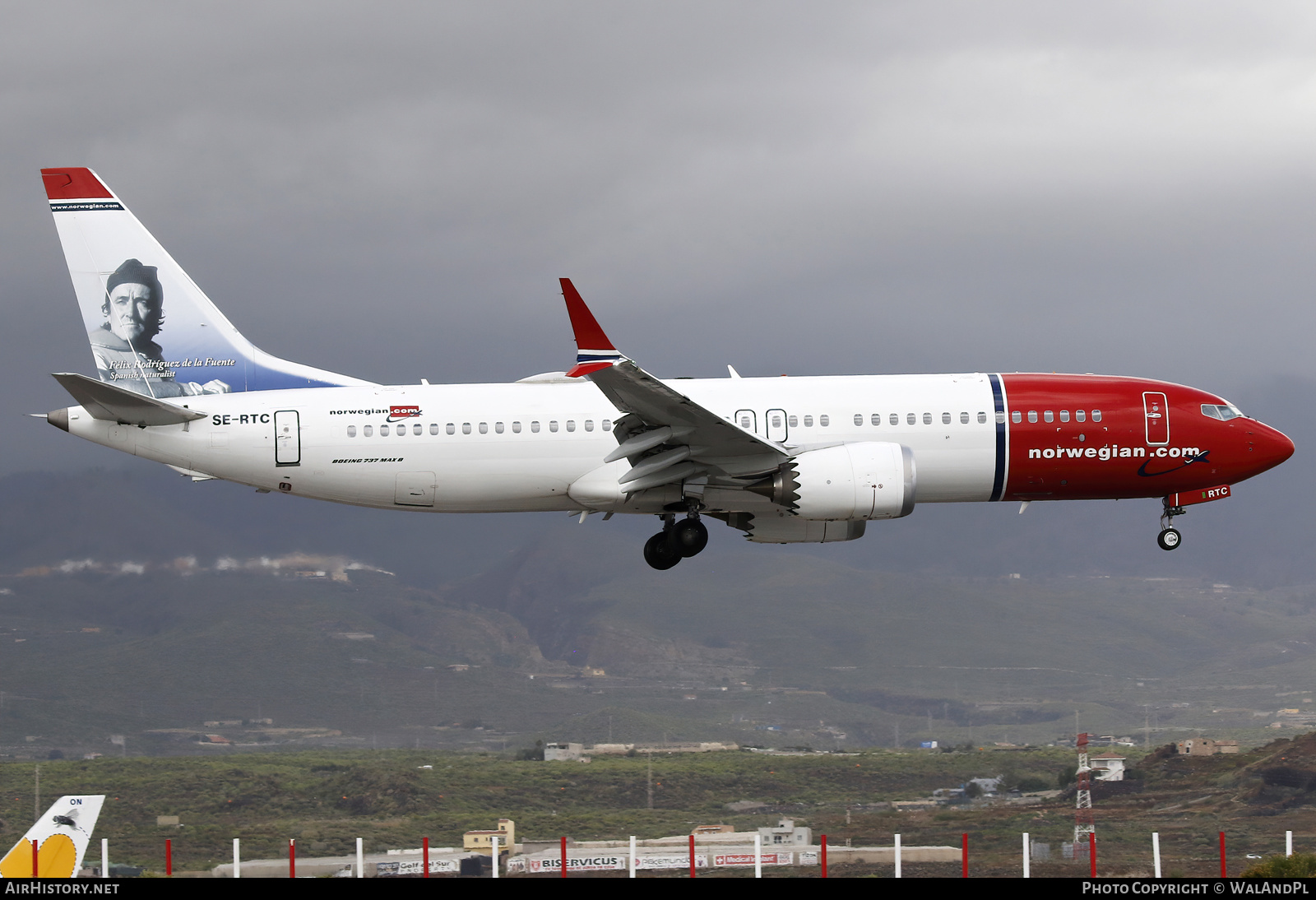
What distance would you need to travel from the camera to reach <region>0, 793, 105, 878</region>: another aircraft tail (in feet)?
111

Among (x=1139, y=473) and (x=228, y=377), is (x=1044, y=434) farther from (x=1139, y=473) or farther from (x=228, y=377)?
(x=228, y=377)

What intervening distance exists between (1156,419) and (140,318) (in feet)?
92.0

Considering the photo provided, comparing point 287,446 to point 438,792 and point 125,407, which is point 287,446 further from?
point 438,792

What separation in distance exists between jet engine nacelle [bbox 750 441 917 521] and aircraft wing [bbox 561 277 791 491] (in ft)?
2.23

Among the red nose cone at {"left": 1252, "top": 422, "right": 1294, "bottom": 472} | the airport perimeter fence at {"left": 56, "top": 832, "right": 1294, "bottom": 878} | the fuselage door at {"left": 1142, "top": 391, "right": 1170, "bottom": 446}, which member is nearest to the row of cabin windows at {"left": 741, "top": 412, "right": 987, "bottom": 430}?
the fuselage door at {"left": 1142, "top": 391, "right": 1170, "bottom": 446}

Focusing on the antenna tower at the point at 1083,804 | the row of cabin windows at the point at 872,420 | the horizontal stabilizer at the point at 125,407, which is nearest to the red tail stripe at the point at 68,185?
the horizontal stabilizer at the point at 125,407

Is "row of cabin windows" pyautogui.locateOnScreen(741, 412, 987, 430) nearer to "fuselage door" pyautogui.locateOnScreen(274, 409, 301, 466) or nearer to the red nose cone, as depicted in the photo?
the red nose cone

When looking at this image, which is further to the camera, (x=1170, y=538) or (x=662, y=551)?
(x=1170, y=538)

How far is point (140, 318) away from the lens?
1522 inches

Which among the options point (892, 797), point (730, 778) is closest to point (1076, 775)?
point (892, 797)

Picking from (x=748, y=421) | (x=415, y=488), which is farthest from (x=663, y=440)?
(x=415, y=488)

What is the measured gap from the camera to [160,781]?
83.1 metres

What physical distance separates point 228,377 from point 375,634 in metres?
146

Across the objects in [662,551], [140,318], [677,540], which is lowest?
[662,551]
